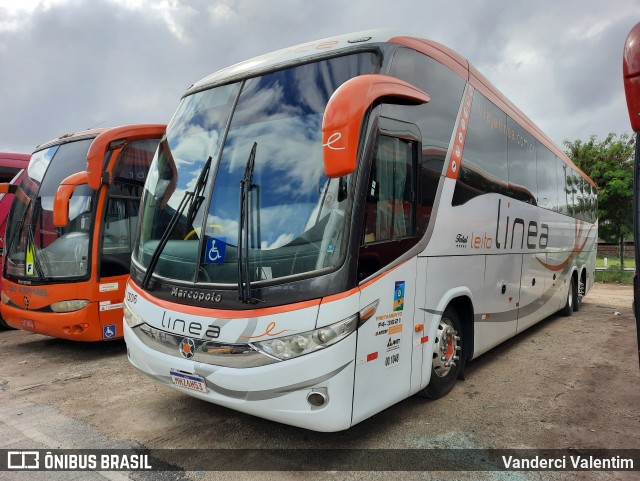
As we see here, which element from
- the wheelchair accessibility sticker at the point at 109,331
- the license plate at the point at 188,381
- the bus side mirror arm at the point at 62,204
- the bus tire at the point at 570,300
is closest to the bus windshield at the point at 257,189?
the license plate at the point at 188,381

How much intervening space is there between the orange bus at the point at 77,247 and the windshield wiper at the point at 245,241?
9.25ft

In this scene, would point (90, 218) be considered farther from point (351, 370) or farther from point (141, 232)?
point (351, 370)

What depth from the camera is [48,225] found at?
670 centimetres

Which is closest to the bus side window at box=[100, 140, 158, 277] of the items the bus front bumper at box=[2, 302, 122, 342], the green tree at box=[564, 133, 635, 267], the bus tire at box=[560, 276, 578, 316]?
the bus front bumper at box=[2, 302, 122, 342]

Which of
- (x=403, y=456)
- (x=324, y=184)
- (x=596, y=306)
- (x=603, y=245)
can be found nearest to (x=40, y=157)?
(x=324, y=184)

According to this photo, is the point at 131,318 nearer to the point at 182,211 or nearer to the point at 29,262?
the point at 182,211

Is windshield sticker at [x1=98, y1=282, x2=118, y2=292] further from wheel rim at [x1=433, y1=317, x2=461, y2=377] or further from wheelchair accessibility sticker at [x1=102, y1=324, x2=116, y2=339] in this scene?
wheel rim at [x1=433, y1=317, x2=461, y2=377]

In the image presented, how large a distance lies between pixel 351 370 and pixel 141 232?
2425 millimetres

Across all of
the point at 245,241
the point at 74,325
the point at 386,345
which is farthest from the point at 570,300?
the point at 74,325

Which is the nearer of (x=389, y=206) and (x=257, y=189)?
(x=257, y=189)

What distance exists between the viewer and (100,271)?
20.9 ft

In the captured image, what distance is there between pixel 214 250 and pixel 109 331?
373cm

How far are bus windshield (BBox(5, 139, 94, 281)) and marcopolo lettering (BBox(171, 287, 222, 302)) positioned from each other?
3.32 m

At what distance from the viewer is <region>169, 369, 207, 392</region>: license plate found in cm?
342
